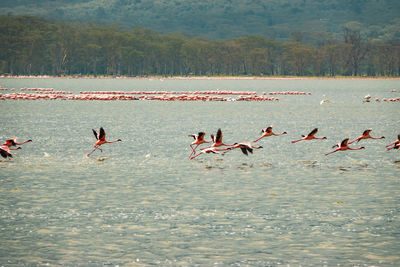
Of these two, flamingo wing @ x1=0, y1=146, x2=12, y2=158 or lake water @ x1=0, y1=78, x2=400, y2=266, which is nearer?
lake water @ x1=0, y1=78, x2=400, y2=266

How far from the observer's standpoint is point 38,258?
12688mm

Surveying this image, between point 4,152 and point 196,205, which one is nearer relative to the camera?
point 196,205

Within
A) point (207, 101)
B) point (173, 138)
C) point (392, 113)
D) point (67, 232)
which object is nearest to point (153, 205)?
point (67, 232)

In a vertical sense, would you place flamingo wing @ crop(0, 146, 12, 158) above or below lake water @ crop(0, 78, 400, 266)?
above

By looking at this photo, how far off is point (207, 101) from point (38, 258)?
218 feet

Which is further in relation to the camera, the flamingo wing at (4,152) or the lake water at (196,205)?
the flamingo wing at (4,152)

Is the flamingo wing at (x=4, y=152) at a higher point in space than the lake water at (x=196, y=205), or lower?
higher

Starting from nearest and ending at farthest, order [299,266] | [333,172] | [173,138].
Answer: [299,266] < [333,172] < [173,138]

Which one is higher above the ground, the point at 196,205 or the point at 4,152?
the point at 4,152

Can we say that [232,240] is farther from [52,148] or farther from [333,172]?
[52,148]

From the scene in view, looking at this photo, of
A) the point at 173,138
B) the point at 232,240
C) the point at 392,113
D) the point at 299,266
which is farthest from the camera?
the point at 392,113

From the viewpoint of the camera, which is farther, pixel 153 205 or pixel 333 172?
pixel 333 172

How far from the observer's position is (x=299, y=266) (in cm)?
1220

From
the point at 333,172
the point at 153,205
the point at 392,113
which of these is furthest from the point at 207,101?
the point at 153,205
